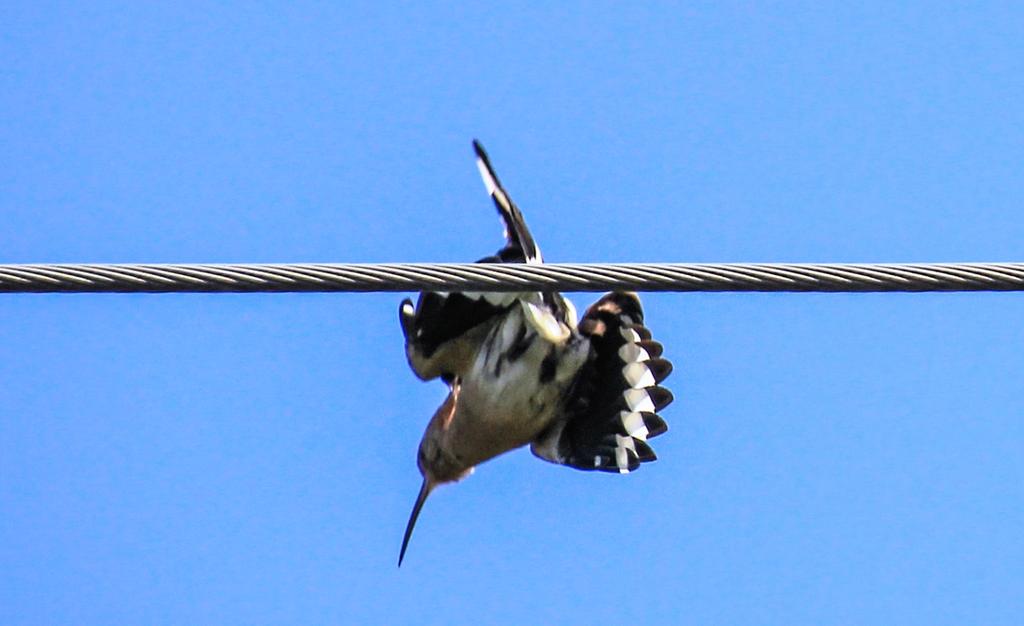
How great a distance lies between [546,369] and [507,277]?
9.28 ft

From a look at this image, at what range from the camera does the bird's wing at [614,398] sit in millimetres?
7023

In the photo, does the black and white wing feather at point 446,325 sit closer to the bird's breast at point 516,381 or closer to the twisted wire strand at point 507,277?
the bird's breast at point 516,381

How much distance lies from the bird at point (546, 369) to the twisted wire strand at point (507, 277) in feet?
8.10

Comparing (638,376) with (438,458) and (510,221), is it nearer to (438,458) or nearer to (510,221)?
(510,221)

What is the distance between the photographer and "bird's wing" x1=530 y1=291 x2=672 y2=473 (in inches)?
277

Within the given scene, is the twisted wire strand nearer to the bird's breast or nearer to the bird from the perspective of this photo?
the bird

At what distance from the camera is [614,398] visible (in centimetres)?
721

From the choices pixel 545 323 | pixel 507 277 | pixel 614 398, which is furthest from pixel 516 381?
pixel 507 277

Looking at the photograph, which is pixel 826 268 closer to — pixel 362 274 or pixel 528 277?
pixel 528 277

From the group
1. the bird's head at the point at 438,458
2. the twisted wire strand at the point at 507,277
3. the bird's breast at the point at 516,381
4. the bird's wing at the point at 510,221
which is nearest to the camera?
the twisted wire strand at the point at 507,277

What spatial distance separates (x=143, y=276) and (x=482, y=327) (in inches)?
124

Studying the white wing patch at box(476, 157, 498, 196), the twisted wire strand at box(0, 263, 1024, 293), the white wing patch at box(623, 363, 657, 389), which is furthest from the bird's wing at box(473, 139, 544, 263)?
the twisted wire strand at box(0, 263, 1024, 293)

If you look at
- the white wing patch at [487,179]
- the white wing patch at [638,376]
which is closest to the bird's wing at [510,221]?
the white wing patch at [487,179]

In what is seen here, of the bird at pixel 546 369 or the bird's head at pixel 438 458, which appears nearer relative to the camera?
the bird at pixel 546 369
